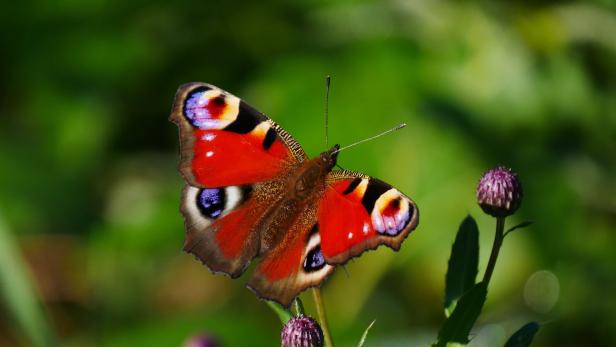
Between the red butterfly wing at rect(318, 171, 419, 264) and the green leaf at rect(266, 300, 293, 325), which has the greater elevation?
the red butterfly wing at rect(318, 171, 419, 264)

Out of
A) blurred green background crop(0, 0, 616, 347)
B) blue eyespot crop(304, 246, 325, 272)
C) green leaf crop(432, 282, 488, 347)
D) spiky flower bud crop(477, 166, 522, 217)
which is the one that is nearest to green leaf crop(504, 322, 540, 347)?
green leaf crop(432, 282, 488, 347)

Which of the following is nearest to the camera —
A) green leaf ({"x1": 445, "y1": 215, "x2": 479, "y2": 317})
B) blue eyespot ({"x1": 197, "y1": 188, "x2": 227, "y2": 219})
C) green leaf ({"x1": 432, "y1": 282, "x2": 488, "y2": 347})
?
green leaf ({"x1": 432, "y1": 282, "x2": 488, "y2": 347})

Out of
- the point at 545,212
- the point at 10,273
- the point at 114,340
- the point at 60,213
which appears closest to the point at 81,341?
the point at 114,340

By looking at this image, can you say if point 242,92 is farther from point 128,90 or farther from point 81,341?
point 81,341

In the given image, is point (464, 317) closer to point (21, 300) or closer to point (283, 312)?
point (283, 312)

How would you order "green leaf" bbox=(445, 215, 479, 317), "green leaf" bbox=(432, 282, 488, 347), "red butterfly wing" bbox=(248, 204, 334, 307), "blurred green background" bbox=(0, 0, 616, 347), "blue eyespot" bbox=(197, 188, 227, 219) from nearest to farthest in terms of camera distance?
"green leaf" bbox=(432, 282, 488, 347) < "red butterfly wing" bbox=(248, 204, 334, 307) < "green leaf" bbox=(445, 215, 479, 317) < "blue eyespot" bbox=(197, 188, 227, 219) < "blurred green background" bbox=(0, 0, 616, 347)

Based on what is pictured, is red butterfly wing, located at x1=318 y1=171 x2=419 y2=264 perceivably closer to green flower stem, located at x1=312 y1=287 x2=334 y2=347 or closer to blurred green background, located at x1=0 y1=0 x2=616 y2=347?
green flower stem, located at x1=312 y1=287 x2=334 y2=347

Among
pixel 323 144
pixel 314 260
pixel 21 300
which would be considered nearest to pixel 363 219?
pixel 314 260
